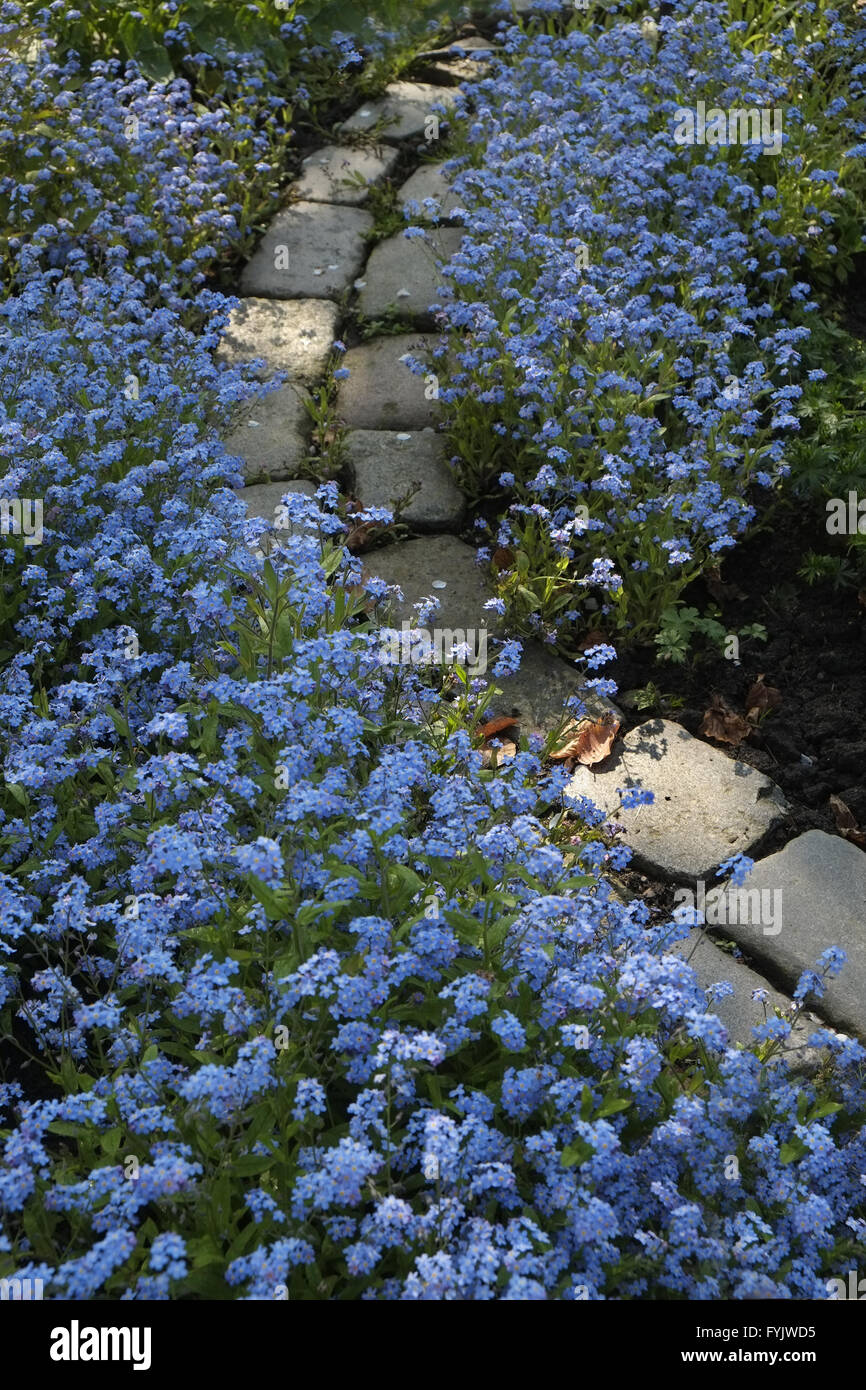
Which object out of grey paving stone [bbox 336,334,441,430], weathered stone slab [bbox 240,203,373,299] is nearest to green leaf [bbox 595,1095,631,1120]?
grey paving stone [bbox 336,334,441,430]

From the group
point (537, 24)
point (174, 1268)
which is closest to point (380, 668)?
point (174, 1268)

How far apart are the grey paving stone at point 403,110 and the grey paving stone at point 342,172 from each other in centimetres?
18

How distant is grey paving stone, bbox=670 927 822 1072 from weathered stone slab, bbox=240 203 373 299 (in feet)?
12.6

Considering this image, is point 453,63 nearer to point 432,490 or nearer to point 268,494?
point 432,490

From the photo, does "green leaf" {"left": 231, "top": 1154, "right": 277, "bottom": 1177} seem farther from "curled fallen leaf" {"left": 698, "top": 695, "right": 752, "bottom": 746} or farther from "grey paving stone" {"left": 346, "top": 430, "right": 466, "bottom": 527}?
"grey paving stone" {"left": 346, "top": 430, "right": 466, "bottom": 527}

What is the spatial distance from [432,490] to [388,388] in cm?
72

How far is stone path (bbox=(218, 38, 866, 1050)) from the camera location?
12.3ft

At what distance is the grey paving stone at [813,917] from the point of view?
359cm

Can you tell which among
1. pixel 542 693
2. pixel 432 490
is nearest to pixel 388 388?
pixel 432 490

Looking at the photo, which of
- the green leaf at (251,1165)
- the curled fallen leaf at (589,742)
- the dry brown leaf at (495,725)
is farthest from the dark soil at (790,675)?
the green leaf at (251,1165)

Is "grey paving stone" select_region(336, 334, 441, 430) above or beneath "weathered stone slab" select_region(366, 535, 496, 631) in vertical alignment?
above

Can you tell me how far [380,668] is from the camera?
3846mm

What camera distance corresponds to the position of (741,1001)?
3.53 m
